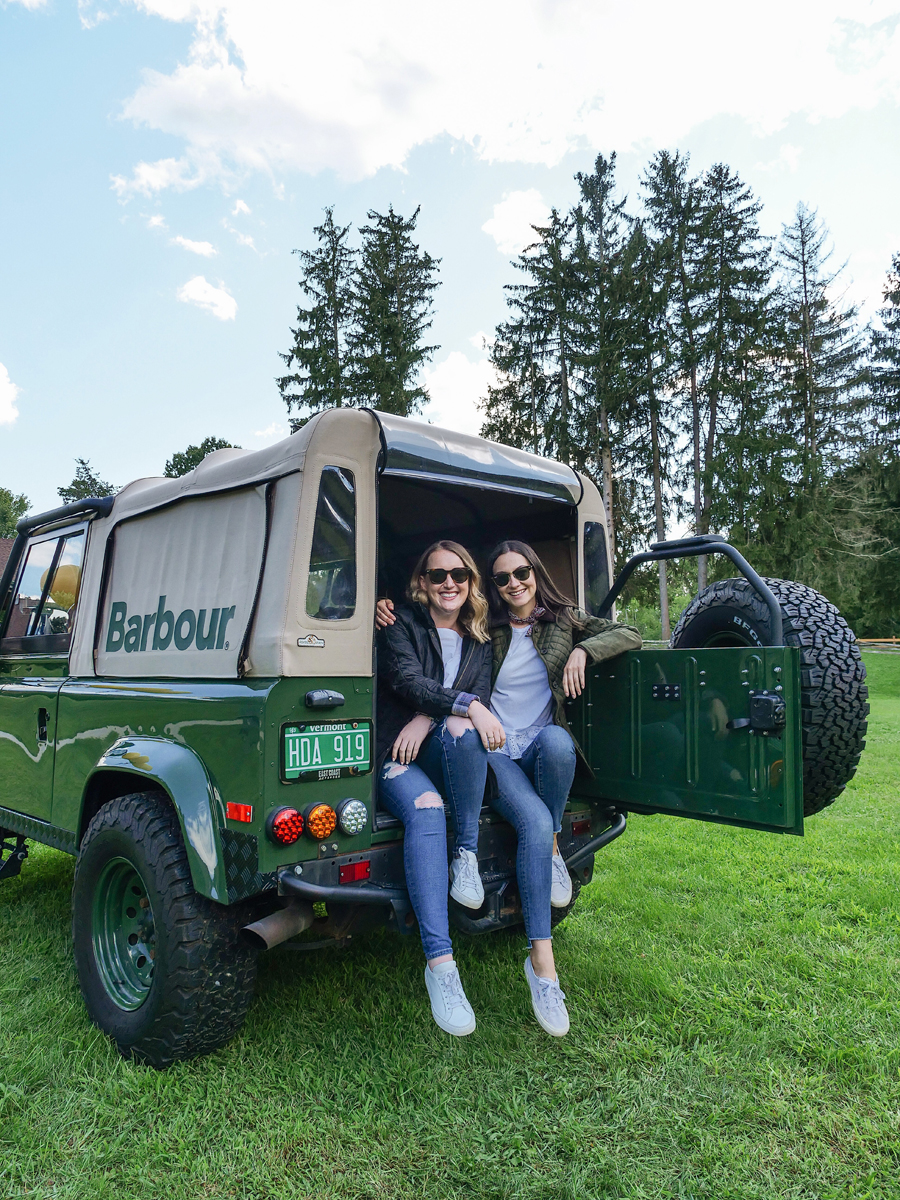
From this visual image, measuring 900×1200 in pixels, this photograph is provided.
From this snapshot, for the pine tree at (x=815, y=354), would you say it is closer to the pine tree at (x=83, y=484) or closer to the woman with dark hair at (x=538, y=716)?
the woman with dark hair at (x=538, y=716)

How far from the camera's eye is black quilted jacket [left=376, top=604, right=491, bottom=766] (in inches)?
117

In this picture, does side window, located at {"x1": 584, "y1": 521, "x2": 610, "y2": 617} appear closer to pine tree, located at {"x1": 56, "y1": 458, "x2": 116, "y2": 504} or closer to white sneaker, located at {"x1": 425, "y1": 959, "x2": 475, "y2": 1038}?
white sneaker, located at {"x1": 425, "y1": 959, "x2": 475, "y2": 1038}

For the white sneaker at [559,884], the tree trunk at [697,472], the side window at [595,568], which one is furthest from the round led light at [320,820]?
the tree trunk at [697,472]

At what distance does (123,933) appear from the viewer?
302 centimetres

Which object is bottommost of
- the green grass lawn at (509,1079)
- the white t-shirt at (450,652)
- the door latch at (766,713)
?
the green grass lawn at (509,1079)

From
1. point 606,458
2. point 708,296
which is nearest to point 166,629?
point 606,458

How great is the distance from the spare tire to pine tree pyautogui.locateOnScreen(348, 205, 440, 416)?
819 inches

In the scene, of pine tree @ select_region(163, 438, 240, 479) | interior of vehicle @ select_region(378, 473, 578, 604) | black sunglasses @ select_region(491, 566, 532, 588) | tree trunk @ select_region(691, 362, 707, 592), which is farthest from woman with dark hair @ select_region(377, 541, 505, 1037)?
pine tree @ select_region(163, 438, 240, 479)

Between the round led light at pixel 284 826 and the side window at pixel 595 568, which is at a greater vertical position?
the side window at pixel 595 568

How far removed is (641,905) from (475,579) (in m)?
2.15

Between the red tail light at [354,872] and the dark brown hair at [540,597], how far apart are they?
1.28m

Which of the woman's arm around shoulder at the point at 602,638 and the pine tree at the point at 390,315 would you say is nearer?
the woman's arm around shoulder at the point at 602,638

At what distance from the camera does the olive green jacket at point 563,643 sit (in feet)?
10.5

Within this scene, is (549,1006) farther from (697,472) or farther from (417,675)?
(697,472)
